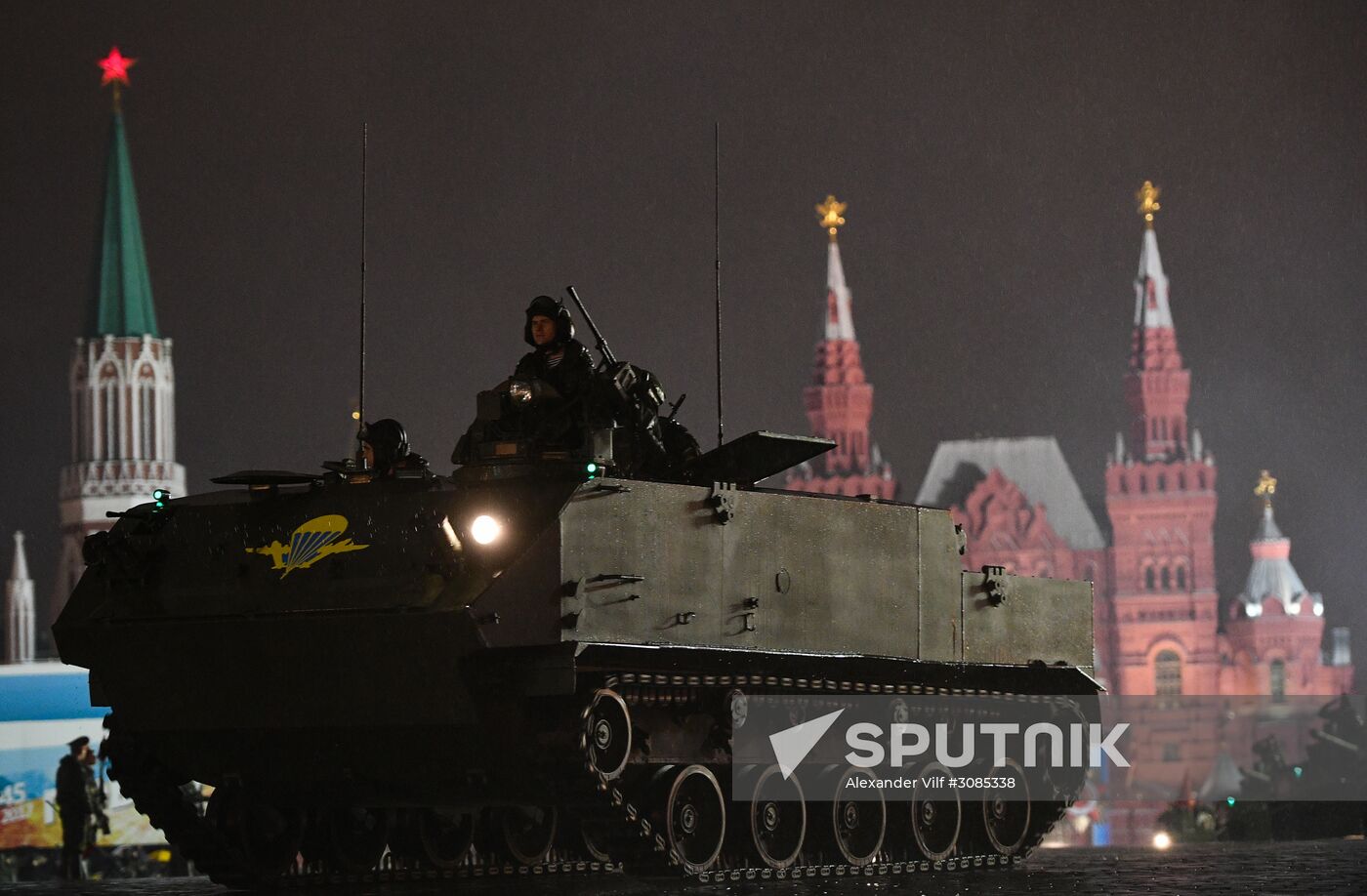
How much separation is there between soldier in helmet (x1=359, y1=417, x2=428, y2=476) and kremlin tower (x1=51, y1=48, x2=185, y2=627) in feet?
310

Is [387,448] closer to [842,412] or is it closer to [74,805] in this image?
[74,805]

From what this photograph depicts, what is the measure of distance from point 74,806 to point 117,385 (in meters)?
94.5

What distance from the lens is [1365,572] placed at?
436ft

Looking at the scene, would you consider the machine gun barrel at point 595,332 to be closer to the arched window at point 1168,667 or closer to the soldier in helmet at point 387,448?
the soldier in helmet at point 387,448

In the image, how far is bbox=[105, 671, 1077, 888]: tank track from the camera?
1496 centimetres

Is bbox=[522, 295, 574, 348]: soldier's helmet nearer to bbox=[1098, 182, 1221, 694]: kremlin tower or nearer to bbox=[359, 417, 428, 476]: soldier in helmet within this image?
bbox=[359, 417, 428, 476]: soldier in helmet

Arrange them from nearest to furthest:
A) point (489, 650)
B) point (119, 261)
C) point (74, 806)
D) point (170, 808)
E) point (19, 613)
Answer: point (489, 650) → point (170, 808) → point (74, 806) → point (19, 613) → point (119, 261)

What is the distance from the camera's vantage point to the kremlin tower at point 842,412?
145625 mm

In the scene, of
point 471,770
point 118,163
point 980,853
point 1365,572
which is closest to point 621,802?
point 471,770

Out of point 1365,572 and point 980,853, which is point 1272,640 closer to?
point 1365,572

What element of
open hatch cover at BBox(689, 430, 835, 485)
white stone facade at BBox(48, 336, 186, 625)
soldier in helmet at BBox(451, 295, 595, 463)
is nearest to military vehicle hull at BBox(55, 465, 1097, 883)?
open hatch cover at BBox(689, 430, 835, 485)

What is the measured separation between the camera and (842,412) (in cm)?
14725

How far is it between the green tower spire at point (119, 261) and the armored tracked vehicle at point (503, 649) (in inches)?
3922

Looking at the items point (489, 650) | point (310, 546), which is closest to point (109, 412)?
point (310, 546)
